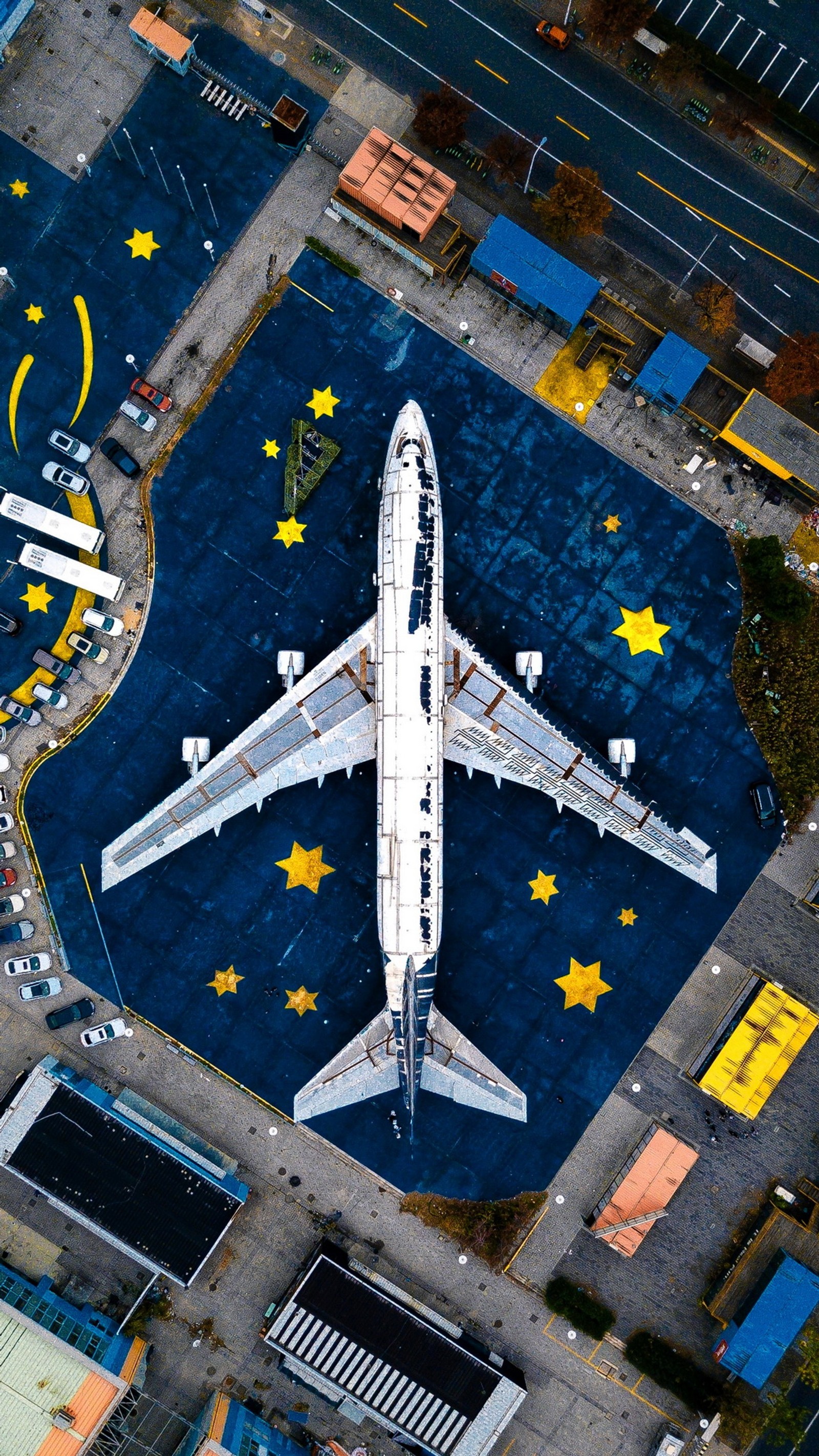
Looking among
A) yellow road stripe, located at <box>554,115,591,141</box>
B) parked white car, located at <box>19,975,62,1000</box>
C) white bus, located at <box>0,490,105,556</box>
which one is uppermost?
yellow road stripe, located at <box>554,115,591,141</box>

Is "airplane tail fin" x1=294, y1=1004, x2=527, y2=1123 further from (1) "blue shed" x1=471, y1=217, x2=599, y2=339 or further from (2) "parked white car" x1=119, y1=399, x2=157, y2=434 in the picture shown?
(1) "blue shed" x1=471, y1=217, x2=599, y2=339

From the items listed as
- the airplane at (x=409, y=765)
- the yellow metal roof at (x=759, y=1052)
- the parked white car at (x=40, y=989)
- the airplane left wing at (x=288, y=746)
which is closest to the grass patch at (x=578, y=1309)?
the airplane at (x=409, y=765)

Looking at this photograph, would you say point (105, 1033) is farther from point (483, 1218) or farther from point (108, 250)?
point (108, 250)

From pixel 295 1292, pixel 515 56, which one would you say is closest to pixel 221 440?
pixel 515 56

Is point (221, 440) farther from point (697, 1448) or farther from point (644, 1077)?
point (697, 1448)

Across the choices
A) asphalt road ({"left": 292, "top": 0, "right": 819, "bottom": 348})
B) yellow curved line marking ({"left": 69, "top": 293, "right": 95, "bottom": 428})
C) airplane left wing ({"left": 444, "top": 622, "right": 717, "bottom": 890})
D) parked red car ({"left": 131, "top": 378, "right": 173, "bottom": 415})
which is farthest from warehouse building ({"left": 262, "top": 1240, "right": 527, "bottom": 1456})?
asphalt road ({"left": 292, "top": 0, "right": 819, "bottom": 348})

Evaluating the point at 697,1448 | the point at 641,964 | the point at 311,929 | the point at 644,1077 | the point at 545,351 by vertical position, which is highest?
the point at 545,351
